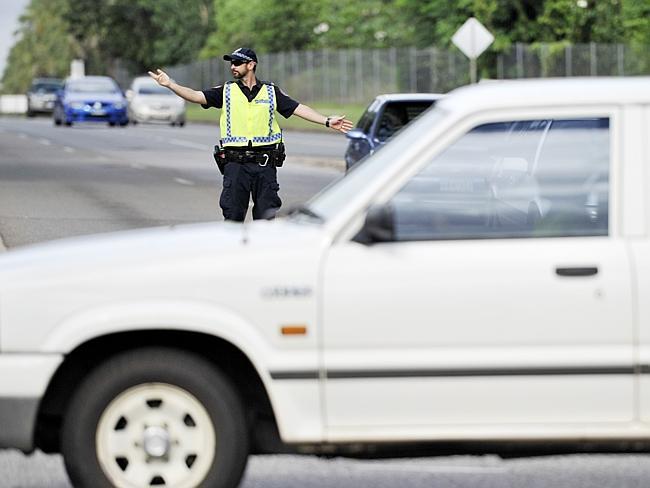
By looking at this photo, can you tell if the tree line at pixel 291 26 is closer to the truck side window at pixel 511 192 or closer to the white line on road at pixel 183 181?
the white line on road at pixel 183 181

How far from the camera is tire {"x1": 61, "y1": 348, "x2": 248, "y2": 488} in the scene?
245 inches

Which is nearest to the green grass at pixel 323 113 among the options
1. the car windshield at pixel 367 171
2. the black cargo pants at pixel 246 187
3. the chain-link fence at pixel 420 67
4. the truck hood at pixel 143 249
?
the chain-link fence at pixel 420 67

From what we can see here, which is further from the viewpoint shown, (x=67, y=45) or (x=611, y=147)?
(x=67, y=45)

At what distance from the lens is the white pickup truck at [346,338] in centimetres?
620

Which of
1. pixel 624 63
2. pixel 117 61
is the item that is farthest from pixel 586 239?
pixel 117 61

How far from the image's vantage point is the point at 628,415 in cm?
627

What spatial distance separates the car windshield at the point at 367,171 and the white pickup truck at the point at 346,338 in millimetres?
109

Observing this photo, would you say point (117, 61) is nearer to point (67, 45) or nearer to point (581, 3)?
point (67, 45)

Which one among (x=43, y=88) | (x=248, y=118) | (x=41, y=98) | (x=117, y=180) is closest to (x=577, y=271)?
(x=248, y=118)

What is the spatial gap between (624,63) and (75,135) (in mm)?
22819

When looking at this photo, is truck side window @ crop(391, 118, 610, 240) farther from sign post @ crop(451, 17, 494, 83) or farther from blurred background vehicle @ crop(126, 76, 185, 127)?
blurred background vehicle @ crop(126, 76, 185, 127)

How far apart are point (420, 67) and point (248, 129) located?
55927 millimetres

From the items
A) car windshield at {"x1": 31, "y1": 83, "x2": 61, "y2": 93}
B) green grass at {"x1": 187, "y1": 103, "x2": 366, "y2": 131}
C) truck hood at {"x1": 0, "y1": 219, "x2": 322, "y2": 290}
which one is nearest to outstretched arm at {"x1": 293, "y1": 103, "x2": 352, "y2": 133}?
truck hood at {"x1": 0, "y1": 219, "x2": 322, "y2": 290}

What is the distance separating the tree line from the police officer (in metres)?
50.0
